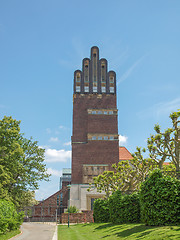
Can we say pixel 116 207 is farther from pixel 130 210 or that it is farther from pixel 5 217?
pixel 5 217

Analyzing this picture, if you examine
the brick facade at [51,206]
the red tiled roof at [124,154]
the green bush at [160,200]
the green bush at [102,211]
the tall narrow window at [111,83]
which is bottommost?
the brick facade at [51,206]

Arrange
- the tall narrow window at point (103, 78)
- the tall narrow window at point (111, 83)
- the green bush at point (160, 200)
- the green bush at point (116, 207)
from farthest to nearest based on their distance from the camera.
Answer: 1. the tall narrow window at point (111, 83)
2. the tall narrow window at point (103, 78)
3. the green bush at point (116, 207)
4. the green bush at point (160, 200)

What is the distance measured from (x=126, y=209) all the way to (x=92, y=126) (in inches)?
1306

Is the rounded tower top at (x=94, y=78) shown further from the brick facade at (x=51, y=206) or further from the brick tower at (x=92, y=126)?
the brick facade at (x=51, y=206)

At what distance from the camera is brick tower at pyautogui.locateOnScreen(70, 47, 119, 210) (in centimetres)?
Answer: 4812

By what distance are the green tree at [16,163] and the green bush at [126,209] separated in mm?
13018

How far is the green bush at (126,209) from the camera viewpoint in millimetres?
18703

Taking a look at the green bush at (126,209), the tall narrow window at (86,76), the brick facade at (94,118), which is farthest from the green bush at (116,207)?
the tall narrow window at (86,76)

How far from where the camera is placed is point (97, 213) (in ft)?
84.5

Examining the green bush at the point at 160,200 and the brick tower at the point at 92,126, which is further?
the brick tower at the point at 92,126

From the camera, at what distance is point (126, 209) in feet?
62.5

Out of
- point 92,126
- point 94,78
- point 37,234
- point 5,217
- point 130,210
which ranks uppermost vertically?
point 94,78

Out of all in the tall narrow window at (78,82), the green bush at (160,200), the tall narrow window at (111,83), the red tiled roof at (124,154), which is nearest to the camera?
the green bush at (160,200)

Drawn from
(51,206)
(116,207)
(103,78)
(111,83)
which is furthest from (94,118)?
(116,207)
